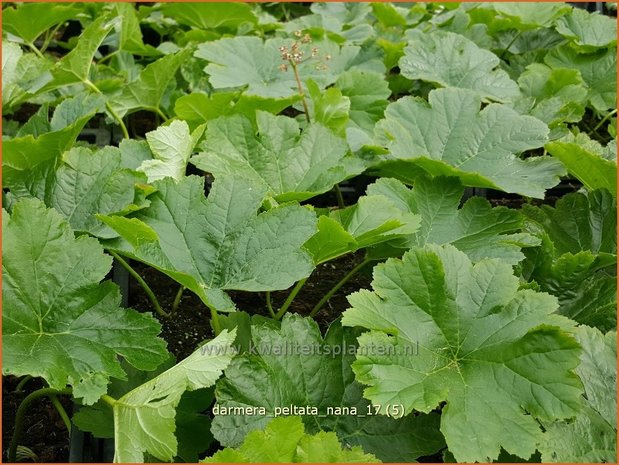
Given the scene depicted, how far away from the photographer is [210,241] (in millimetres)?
1392

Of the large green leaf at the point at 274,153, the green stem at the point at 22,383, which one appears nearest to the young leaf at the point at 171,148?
the large green leaf at the point at 274,153

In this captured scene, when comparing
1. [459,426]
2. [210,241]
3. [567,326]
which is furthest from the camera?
[210,241]

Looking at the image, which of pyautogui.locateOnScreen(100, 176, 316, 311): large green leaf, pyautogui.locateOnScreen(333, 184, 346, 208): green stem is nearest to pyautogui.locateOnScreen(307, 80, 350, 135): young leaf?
pyautogui.locateOnScreen(333, 184, 346, 208): green stem

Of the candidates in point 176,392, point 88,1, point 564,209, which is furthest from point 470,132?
point 88,1

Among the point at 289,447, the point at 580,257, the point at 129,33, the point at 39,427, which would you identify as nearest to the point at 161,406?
the point at 289,447

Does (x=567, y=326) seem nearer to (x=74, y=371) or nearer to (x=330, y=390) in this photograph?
(x=330, y=390)

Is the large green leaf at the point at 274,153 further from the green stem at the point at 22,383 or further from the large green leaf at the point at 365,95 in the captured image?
the green stem at the point at 22,383

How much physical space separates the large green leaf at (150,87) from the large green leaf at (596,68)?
1.13m

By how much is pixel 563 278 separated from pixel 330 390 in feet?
1.71

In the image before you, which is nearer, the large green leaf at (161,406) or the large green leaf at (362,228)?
the large green leaf at (161,406)

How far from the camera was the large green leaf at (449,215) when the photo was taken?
1531 mm

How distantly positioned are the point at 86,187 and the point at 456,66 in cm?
110

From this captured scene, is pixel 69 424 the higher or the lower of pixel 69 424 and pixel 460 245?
the lower

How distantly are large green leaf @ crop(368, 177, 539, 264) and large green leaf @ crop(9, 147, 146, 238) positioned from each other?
0.49 metres
